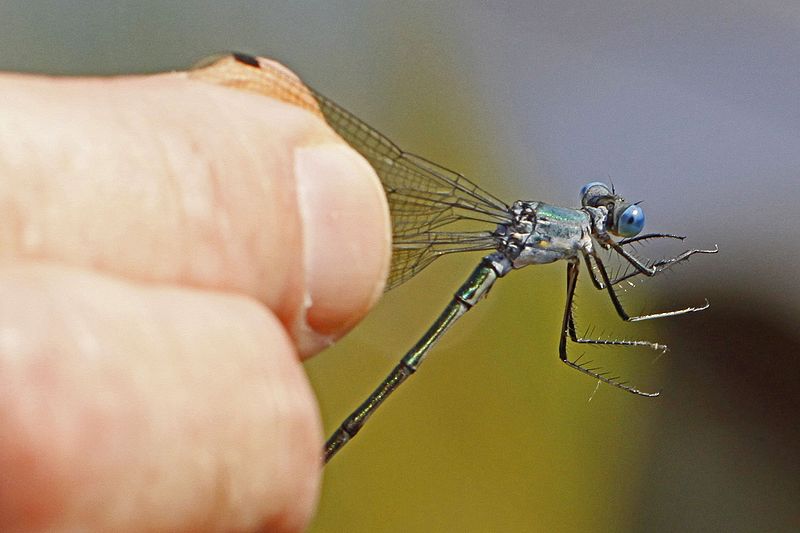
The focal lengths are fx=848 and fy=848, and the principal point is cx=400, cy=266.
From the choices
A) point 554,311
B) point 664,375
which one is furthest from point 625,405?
point 554,311

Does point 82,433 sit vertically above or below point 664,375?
above

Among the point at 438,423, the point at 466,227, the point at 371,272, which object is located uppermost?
the point at 371,272

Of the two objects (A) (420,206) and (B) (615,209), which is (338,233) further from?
(B) (615,209)

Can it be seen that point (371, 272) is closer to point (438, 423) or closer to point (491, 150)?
point (438, 423)

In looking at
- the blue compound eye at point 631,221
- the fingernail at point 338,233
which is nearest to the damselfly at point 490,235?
the blue compound eye at point 631,221

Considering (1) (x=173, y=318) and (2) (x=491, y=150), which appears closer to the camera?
(1) (x=173, y=318)

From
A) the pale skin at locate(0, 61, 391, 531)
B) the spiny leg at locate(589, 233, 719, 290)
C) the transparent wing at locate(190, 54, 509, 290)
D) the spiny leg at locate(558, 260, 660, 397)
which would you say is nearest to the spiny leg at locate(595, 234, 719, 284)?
the spiny leg at locate(589, 233, 719, 290)

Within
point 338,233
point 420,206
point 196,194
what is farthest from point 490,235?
point 196,194
